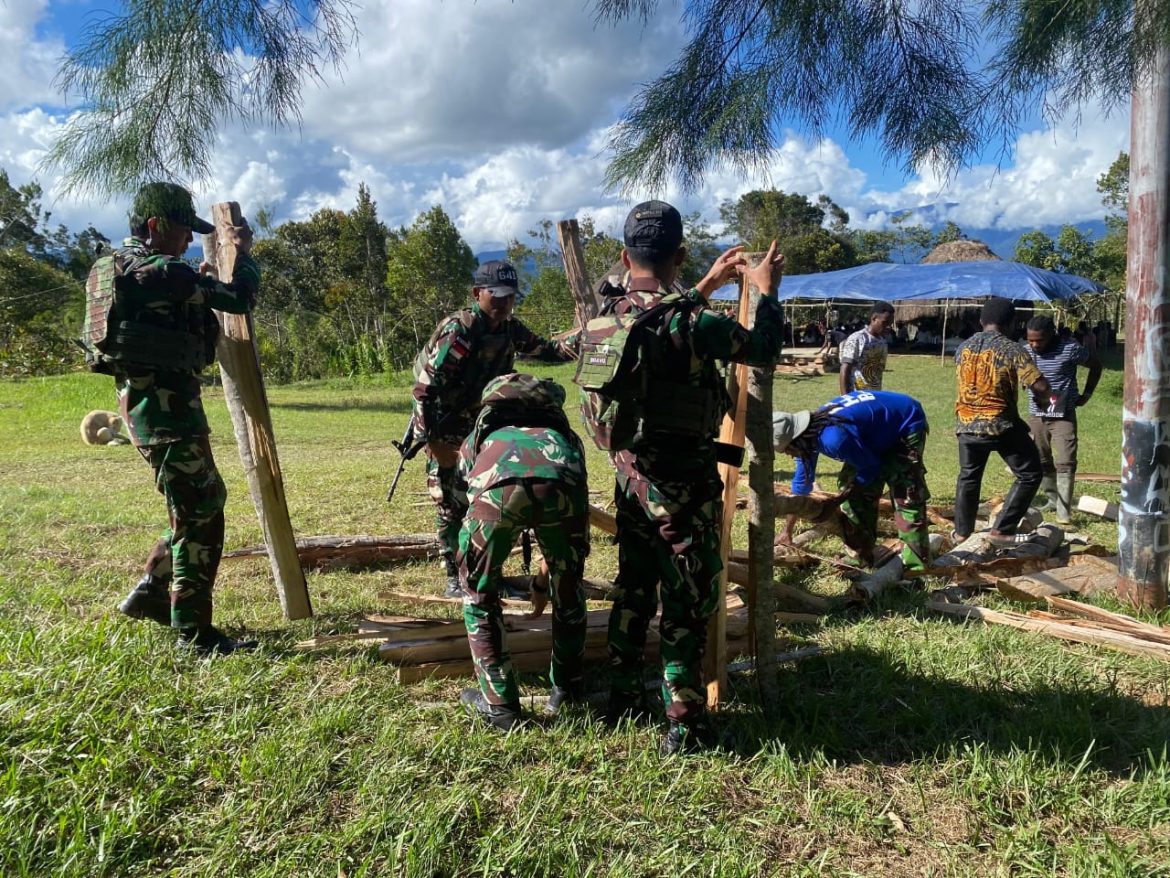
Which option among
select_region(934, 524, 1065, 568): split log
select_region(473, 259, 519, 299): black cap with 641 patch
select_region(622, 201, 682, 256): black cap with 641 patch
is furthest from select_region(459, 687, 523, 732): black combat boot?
select_region(934, 524, 1065, 568): split log

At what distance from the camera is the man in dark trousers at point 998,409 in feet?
18.6

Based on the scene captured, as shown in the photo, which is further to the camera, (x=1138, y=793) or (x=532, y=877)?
(x=1138, y=793)

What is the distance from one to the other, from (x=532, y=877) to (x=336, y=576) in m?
3.29

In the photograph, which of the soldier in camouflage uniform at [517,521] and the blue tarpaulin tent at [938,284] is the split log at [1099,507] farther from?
the blue tarpaulin tent at [938,284]

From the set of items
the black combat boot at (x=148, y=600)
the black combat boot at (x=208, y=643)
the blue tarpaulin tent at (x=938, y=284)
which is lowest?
the black combat boot at (x=208, y=643)

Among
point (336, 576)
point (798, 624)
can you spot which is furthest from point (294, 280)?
point (798, 624)

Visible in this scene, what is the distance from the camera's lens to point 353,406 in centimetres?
1680

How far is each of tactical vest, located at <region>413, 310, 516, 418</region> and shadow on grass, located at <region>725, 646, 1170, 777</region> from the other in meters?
2.31

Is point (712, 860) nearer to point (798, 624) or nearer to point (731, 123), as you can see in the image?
point (798, 624)

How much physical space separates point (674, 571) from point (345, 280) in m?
25.7

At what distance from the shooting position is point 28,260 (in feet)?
74.9

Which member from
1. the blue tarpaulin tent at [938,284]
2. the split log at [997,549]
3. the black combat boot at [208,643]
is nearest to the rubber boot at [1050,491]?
the split log at [997,549]

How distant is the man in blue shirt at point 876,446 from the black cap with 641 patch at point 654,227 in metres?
2.31

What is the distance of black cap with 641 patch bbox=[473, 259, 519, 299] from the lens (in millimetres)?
4453
